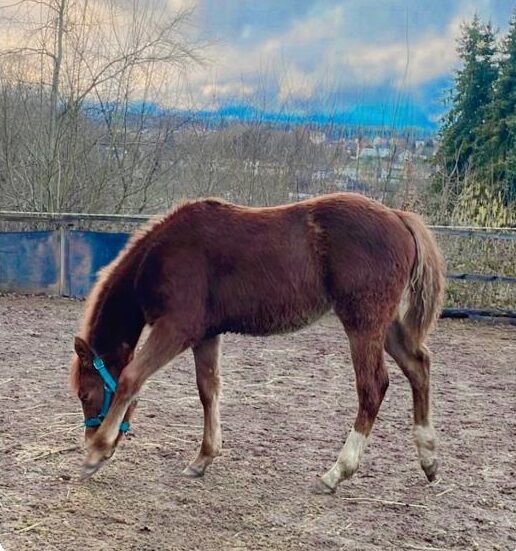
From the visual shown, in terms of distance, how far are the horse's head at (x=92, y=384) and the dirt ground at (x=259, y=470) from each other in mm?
268

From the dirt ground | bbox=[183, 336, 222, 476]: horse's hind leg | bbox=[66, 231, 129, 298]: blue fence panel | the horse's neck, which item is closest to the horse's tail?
the dirt ground

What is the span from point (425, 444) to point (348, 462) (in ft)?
1.26

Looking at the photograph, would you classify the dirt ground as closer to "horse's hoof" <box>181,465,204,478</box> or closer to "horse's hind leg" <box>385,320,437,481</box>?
"horse's hoof" <box>181,465,204,478</box>

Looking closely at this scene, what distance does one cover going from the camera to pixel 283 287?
2.57 m

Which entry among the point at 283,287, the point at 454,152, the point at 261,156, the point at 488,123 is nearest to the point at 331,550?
the point at 283,287

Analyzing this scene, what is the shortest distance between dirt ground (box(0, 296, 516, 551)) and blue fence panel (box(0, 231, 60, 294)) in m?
2.73

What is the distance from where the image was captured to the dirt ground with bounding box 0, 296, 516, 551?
2188mm

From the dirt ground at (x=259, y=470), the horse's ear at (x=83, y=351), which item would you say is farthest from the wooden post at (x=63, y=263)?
the horse's ear at (x=83, y=351)

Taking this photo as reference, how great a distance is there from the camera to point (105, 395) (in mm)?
2576

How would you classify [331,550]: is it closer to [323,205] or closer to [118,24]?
[323,205]

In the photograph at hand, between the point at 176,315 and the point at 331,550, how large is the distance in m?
1.04

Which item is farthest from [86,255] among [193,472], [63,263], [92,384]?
[193,472]

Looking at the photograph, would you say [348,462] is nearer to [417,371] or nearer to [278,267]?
[417,371]

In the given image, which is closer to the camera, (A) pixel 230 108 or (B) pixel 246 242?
(B) pixel 246 242
